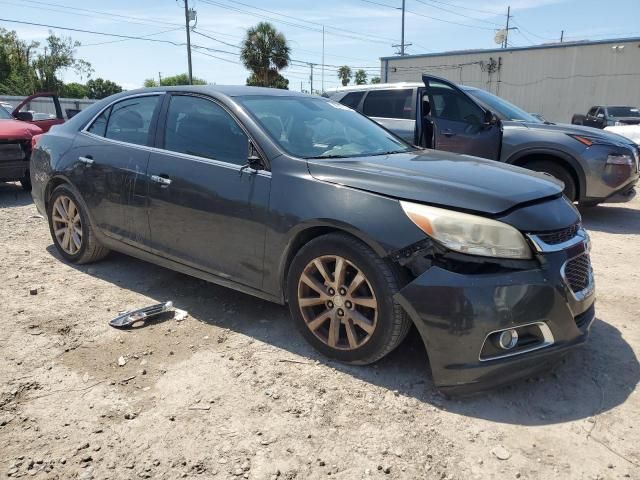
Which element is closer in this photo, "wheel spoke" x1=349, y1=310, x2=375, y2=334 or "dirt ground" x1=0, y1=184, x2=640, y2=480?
"dirt ground" x1=0, y1=184, x2=640, y2=480

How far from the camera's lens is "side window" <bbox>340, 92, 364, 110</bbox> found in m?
7.98

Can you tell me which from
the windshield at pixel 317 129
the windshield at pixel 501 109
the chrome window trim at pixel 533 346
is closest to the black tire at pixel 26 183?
A: the windshield at pixel 317 129

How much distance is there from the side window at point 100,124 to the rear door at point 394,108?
13.0 feet

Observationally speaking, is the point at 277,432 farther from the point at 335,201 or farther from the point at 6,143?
the point at 6,143

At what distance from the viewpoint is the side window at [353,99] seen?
26.2 ft

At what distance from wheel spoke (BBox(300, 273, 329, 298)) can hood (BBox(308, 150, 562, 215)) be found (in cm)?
57

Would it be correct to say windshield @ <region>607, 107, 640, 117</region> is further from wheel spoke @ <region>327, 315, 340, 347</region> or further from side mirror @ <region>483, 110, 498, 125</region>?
wheel spoke @ <region>327, 315, 340, 347</region>

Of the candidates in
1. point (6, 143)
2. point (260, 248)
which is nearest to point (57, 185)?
point (260, 248)

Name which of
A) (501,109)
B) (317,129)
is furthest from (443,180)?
(501,109)

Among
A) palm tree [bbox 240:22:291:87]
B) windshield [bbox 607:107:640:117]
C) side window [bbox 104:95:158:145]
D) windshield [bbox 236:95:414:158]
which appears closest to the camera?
windshield [bbox 236:95:414:158]

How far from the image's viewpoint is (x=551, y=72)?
2822 cm

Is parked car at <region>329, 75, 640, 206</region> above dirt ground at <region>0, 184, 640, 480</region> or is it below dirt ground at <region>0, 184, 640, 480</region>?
above

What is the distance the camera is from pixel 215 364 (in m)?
3.14

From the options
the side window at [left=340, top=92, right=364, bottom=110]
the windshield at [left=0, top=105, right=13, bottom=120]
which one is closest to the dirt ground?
the side window at [left=340, top=92, right=364, bottom=110]
